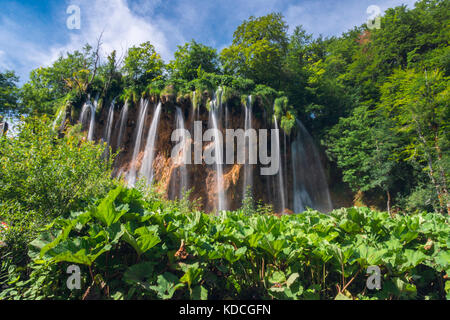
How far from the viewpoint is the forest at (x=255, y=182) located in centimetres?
130

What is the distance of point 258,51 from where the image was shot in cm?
1794

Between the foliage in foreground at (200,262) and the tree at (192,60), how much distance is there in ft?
59.3

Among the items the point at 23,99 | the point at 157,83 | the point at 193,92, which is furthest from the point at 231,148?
A: the point at 23,99

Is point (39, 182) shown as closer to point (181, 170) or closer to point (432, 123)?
point (181, 170)

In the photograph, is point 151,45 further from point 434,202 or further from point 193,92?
point 434,202


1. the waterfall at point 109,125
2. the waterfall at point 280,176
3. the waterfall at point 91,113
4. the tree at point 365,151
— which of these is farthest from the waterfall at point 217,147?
the tree at point 365,151

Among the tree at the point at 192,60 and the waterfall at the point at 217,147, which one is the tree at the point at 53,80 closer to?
the tree at the point at 192,60

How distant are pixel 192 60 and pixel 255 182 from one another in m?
11.7

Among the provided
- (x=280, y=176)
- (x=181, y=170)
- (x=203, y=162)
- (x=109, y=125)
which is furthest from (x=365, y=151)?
(x=109, y=125)

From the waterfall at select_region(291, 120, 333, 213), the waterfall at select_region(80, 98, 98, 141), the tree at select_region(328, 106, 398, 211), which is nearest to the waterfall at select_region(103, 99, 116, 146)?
the waterfall at select_region(80, 98, 98, 141)

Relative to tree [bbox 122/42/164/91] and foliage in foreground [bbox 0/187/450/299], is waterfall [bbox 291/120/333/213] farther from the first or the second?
foliage in foreground [bbox 0/187/450/299]

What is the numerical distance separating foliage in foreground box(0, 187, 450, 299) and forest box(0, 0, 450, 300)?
0.03ft

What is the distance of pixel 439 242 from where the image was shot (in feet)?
5.42
